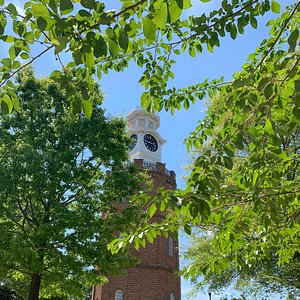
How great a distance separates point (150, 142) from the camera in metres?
31.9

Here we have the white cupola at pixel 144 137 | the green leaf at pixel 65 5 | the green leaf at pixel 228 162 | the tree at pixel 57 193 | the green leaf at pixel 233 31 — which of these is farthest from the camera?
the white cupola at pixel 144 137

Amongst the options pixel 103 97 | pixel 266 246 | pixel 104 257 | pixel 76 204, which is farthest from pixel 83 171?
pixel 266 246

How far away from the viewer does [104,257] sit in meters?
13.0

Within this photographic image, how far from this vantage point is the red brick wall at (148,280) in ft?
79.6

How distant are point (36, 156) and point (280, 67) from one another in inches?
437

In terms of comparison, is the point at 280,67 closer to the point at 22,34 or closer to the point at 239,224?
the point at 239,224

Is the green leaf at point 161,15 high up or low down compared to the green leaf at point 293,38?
down

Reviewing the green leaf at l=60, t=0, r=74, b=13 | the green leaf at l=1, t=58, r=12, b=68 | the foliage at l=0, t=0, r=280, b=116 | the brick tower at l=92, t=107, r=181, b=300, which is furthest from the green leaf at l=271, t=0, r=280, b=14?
the brick tower at l=92, t=107, r=181, b=300

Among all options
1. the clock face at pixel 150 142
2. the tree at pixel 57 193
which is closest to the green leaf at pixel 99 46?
the tree at pixel 57 193

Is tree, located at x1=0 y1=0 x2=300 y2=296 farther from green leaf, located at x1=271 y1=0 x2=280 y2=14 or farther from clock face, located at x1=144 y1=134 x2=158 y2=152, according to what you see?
clock face, located at x1=144 y1=134 x2=158 y2=152

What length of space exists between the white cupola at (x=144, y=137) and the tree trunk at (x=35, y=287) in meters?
17.8

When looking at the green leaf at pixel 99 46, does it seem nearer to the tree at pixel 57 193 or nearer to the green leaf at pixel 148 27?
the green leaf at pixel 148 27

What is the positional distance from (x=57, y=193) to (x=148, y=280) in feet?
43.6

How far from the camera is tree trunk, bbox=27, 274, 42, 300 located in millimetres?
12948
